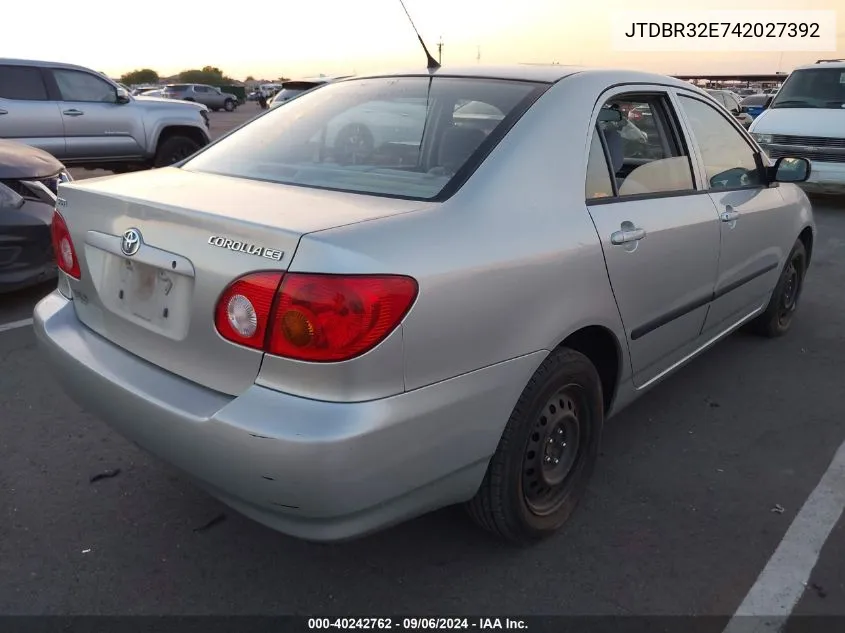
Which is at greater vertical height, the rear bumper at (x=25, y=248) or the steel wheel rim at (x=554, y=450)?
the rear bumper at (x=25, y=248)

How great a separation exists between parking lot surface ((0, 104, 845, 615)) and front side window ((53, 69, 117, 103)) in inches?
278

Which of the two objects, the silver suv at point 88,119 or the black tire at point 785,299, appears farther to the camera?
the silver suv at point 88,119

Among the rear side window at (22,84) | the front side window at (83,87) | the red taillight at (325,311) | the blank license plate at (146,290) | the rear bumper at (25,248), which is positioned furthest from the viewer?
the front side window at (83,87)

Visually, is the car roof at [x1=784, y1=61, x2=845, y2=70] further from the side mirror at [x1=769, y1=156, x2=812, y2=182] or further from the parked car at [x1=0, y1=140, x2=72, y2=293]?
the parked car at [x1=0, y1=140, x2=72, y2=293]

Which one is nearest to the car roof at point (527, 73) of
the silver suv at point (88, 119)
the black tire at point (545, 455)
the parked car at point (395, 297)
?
the parked car at point (395, 297)

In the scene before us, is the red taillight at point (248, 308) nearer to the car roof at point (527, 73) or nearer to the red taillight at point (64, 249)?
the red taillight at point (64, 249)

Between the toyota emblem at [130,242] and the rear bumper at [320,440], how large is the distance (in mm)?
330

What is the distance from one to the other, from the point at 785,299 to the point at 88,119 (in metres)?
8.57

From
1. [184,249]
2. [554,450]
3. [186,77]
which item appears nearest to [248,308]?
[184,249]

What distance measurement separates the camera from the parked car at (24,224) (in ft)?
15.5

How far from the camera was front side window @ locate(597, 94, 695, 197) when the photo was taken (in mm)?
2840

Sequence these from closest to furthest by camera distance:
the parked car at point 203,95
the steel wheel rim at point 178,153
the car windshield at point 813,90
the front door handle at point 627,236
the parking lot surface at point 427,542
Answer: the parking lot surface at point 427,542 < the front door handle at point 627,236 < the car windshield at point 813,90 < the steel wheel rim at point 178,153 < the parked car at point 203,95

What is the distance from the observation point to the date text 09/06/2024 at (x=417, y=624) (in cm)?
219

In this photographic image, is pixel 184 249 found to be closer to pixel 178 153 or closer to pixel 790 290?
pixel 790 290
